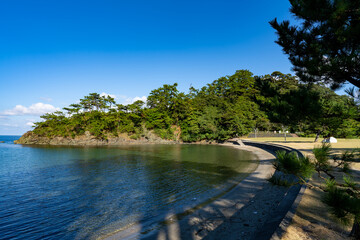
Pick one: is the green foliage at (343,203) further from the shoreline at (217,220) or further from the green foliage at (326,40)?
the green foliage at (326,40)

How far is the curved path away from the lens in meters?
4.40

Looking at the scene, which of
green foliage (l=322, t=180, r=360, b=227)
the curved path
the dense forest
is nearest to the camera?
green foliage (l=322, t=180, r=360, b=227)

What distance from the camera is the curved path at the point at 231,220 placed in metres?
4.40

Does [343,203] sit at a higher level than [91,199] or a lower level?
higher

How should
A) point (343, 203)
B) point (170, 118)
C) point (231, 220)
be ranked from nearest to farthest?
point (343, 203) < point (231, 220) < point (170, 118)

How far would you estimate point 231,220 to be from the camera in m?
5.16

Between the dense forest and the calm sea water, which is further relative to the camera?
the dense forest

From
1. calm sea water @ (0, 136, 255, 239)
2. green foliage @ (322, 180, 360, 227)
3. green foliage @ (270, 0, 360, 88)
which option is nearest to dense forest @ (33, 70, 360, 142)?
calm sea water @ (0, 136, 255, 239)

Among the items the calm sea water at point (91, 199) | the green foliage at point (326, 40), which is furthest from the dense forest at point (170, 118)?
the green foliage at point (326, 40)

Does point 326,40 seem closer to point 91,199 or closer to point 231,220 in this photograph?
point 231,220

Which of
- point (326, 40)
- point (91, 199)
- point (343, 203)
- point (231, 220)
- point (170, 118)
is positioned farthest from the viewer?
point (170, 118)

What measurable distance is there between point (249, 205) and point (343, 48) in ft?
17.4

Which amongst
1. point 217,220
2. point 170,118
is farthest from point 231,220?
point 170,118

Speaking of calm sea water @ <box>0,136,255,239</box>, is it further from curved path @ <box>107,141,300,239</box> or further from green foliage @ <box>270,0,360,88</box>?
green foliage @ <box>270,0,360,88</box>
